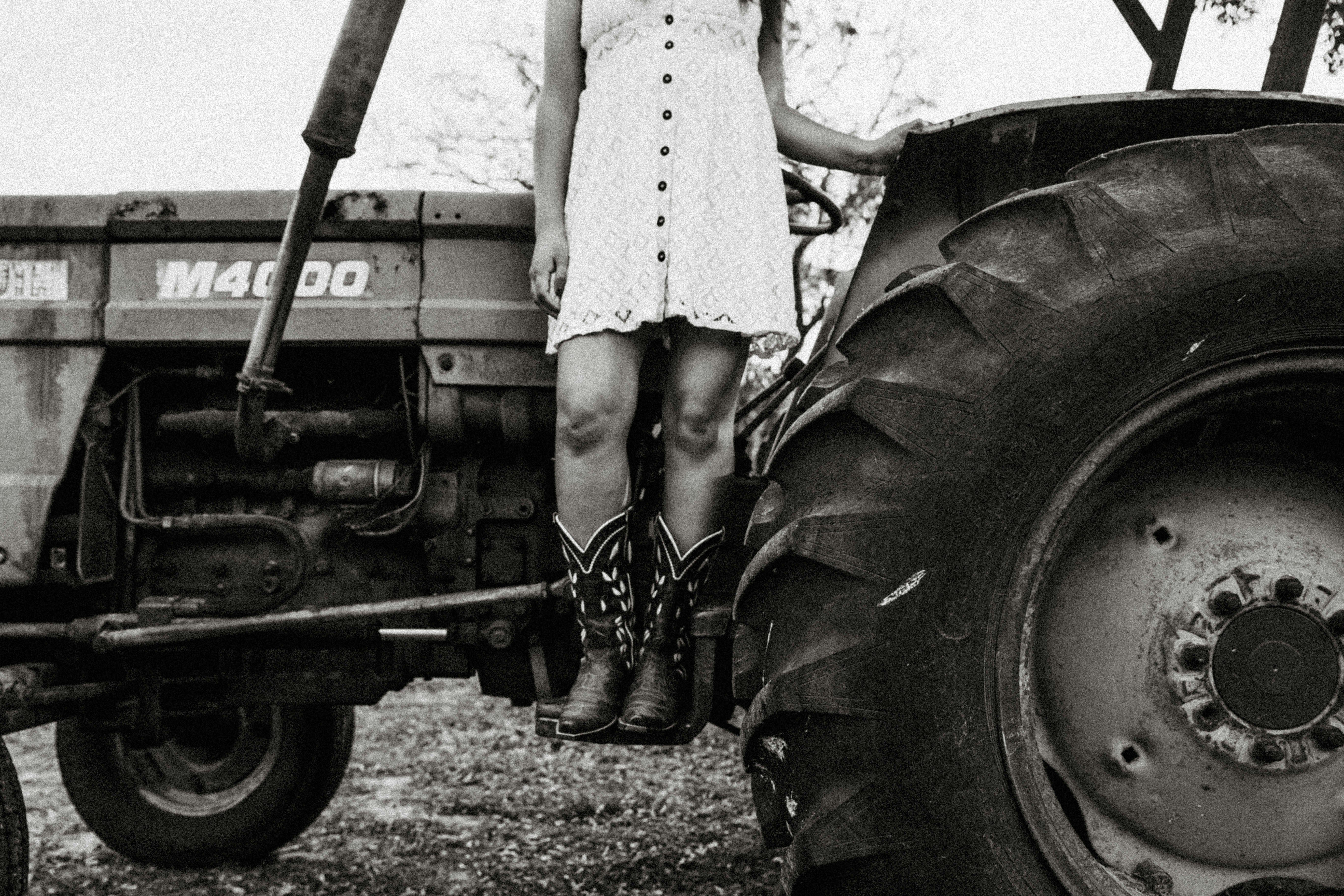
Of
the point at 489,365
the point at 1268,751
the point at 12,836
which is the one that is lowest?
the point at 12,836

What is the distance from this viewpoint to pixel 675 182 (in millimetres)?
2053

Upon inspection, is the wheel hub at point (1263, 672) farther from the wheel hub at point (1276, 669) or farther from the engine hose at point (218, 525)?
the engine hose at point (218, 525)

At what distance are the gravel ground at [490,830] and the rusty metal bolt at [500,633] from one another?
78 centimetres

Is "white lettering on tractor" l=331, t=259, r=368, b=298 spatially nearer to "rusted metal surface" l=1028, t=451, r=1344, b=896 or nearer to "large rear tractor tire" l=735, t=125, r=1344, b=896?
"large rear tractor tire" l=735, t=125, r=1344, b=896

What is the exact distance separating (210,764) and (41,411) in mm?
1159

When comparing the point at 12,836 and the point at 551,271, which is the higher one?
the point at 551,271

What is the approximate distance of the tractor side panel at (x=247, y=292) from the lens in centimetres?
242

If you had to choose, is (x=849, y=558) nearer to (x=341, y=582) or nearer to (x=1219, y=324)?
(x=1219, y=324)

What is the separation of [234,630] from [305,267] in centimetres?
77

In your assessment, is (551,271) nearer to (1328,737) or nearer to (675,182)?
(675,182)

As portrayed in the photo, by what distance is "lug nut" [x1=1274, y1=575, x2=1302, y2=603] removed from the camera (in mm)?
1606

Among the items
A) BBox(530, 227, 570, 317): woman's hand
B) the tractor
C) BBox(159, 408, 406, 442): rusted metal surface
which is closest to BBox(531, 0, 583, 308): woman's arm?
BBox(530, 227, 570, 317): woman's hand

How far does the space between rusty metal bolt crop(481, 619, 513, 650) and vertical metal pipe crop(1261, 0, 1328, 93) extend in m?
1.74

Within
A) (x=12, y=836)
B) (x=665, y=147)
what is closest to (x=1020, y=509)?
(x=665, y=147)
